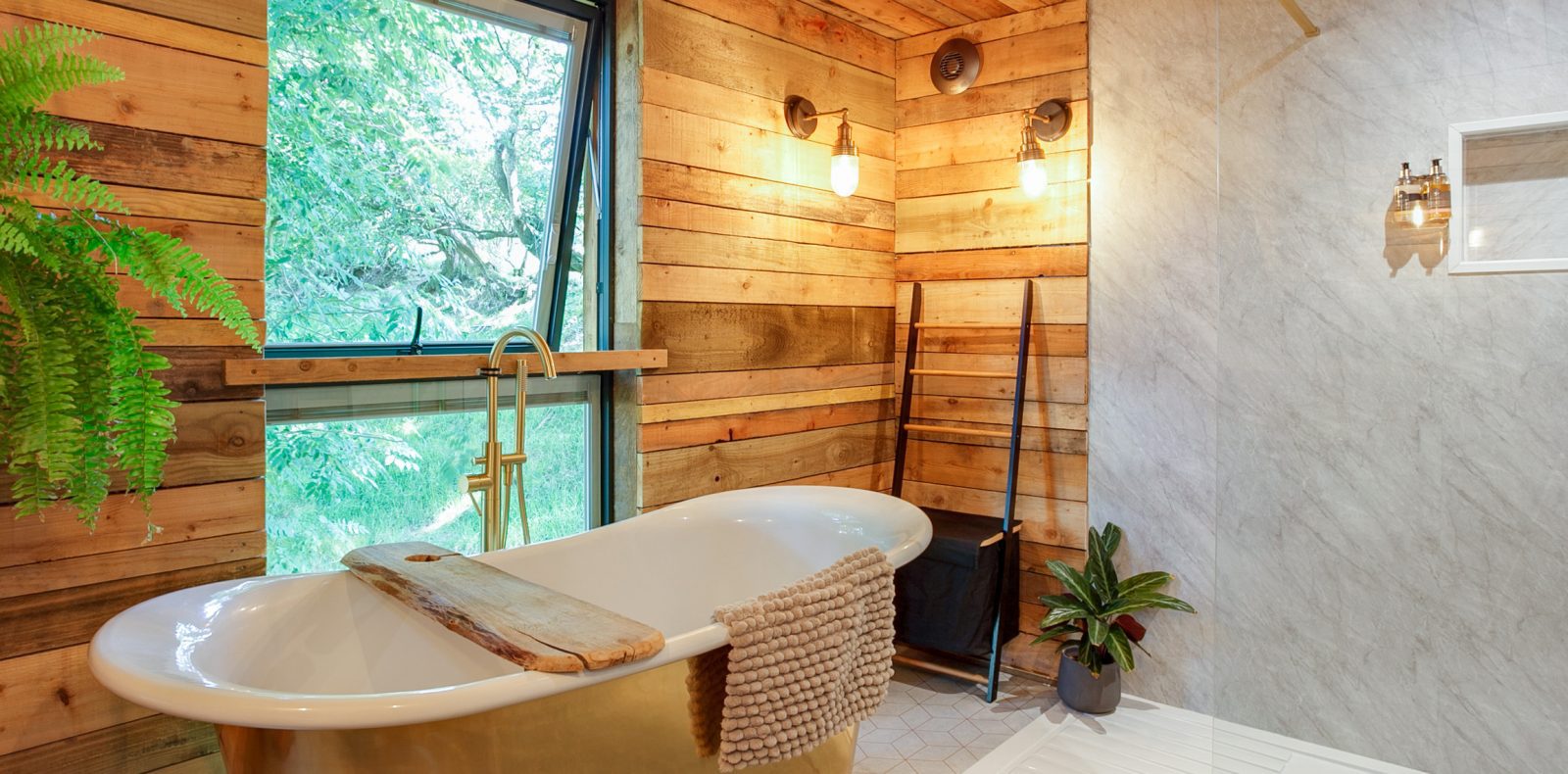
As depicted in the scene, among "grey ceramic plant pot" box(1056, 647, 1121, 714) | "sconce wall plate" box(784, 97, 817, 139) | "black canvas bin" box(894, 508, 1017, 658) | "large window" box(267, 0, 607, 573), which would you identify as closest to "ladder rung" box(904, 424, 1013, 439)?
"black canvas bin" box(894, 508, 1017, 658)

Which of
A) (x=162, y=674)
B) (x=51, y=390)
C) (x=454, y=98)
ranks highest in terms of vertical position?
(x=454, y=98)

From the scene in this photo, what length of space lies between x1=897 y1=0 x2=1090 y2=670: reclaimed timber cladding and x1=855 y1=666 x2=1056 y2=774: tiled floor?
23cm

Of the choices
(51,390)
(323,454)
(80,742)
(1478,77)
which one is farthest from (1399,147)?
(80,742)

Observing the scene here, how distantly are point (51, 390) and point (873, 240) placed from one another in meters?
2.59

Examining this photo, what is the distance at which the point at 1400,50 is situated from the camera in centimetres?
145

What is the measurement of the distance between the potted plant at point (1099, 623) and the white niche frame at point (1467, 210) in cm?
160

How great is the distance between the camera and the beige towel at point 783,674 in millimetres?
1629

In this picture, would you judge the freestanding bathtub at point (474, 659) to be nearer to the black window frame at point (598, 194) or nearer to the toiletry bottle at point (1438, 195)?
the black window frame at point (598, 194)

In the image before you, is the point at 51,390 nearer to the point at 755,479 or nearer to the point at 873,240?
the point at 755,479

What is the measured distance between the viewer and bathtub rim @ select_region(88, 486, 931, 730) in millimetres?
1239

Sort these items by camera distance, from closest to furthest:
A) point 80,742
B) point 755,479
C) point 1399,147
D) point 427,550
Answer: point 1399,147
point 80,742
point 427,550
point 755,479

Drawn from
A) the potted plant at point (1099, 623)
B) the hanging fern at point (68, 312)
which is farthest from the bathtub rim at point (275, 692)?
the potted plant at point (1099, 623)

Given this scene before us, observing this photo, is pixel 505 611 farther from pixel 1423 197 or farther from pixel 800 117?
pixel 800 117

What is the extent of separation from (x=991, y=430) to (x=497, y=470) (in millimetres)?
1755
